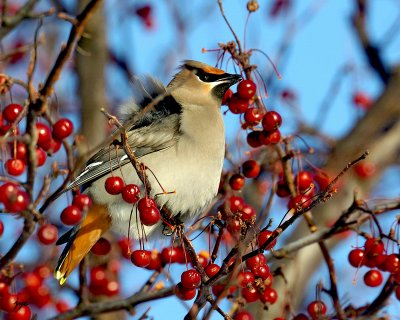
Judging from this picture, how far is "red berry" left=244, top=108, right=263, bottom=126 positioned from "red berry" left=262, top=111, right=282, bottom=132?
4 cm

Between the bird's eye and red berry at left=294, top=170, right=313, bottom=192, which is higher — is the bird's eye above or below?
above

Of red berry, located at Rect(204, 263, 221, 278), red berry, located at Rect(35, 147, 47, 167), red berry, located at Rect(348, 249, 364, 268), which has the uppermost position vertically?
red berry, located at Rect(35, 147, 47, 167)

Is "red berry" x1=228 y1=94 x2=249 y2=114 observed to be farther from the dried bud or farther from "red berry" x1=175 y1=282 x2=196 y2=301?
"red berry" x1=175 y1=282 x2=196 y2=301

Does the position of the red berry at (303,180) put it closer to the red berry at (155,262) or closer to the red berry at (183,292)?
the red berry at (155,262)

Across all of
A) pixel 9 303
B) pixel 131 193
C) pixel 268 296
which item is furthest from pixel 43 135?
pixel 268 296

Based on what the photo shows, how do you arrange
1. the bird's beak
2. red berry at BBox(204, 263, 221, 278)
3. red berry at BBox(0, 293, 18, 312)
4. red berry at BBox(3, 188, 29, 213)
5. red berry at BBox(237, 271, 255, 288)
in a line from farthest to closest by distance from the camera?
the bird's beak < red berry at BBox(0, 293, 18, 312) < red berry at BBox(204, 263, 221, 278) < red berry at BBox(237, 271, 255, 288) < red berry at BBox(3, 188, 29, 213)

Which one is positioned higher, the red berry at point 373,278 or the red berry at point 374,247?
the red berry at point 374,247

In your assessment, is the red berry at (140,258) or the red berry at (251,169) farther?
the red berry at (251,169)

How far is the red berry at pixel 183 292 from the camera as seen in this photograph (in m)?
3.04

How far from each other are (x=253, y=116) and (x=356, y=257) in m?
0.81

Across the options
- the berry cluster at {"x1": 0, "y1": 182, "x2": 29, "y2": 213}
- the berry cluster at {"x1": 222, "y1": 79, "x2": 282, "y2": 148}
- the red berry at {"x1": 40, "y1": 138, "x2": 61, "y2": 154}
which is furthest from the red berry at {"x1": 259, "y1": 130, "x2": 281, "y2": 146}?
the berry cluster at {"x1": 0, "y1": 182, "x2": 29, "y2": 213}

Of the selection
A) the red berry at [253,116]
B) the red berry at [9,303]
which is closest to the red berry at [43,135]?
the red berry at [9,303]

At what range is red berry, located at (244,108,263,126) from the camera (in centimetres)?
356

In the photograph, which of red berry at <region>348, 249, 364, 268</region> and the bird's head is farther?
the bird's head
